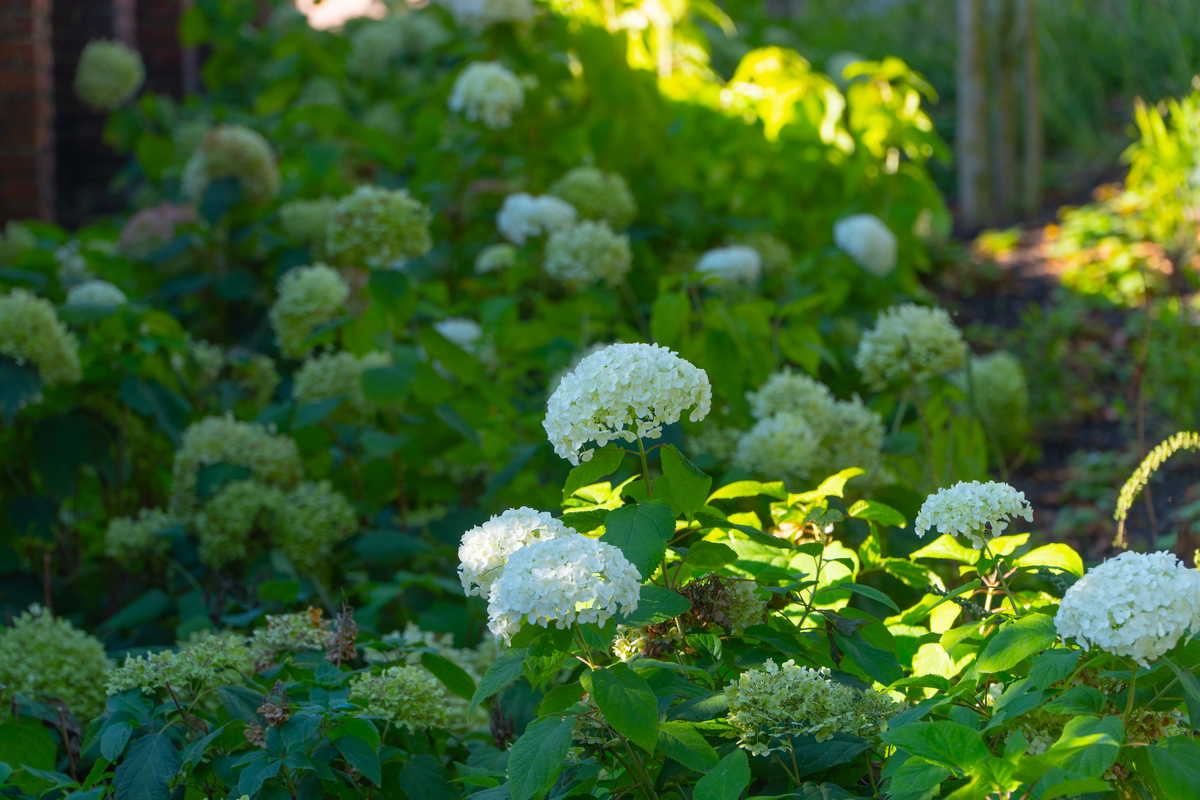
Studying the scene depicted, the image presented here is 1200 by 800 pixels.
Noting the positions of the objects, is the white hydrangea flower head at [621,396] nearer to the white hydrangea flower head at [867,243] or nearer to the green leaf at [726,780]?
the green leaf at [726,780]

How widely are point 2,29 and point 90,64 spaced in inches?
17.3

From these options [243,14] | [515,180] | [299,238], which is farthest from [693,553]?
[243,14]

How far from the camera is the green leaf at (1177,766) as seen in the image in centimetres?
112

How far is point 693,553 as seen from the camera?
147 cm

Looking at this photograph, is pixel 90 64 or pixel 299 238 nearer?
pixel 299 238

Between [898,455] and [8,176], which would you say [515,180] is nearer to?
[898,455]

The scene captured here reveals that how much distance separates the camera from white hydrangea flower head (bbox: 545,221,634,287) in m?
2.98

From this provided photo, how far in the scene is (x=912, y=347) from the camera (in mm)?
2551

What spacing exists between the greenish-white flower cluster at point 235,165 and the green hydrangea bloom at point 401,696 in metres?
2.46

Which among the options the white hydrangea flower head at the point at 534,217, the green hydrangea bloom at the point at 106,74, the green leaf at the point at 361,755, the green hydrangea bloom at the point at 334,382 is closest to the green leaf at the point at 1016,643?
the green leaf at the point at 361,755

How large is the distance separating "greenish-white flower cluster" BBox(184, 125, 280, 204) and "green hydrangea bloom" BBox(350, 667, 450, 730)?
8.06ft

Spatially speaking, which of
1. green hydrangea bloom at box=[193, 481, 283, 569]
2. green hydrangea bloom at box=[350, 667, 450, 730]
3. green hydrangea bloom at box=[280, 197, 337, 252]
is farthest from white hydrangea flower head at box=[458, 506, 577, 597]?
Result: green hydrangea bloom at box=[280, 197, 337, 252]

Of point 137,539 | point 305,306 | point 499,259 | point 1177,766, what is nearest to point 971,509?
point 1177,766

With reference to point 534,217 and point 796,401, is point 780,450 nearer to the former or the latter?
point 796,401
